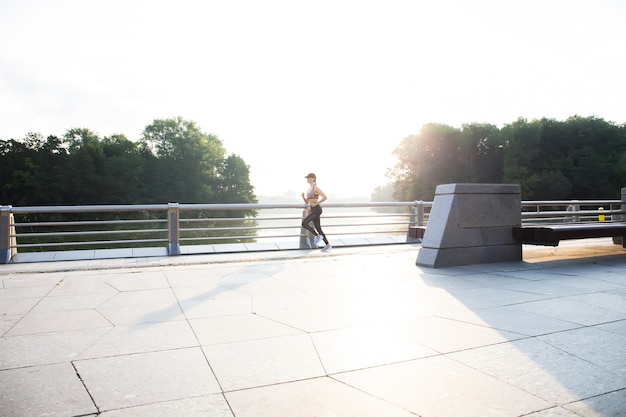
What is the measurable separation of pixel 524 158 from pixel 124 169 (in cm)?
5601

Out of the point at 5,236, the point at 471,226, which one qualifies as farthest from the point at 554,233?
the point at 5,236

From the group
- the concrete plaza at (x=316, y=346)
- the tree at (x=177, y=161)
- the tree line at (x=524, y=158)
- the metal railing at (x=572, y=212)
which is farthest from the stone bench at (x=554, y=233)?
the tree at (x=177, y=161)

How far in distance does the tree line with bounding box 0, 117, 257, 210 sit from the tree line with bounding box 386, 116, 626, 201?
101ft

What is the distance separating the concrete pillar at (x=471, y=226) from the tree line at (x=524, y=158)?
55.6m

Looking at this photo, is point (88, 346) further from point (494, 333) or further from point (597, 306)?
point (597, 306)

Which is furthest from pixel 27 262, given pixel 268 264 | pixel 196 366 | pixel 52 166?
pixel 52 166

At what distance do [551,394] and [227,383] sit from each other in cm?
180

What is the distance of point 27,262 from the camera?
8547 millimetres

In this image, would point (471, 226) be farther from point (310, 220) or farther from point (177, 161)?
point (177, 161)

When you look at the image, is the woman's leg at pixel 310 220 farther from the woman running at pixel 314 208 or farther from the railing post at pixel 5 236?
the railing post at pixel 5 236

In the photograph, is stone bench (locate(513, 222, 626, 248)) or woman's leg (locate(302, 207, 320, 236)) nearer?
stone bench (locate(513, 222, 626, 248))

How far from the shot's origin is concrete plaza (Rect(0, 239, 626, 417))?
96.0 inches

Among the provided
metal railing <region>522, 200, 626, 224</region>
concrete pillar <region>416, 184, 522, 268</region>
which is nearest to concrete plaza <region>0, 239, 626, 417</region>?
concrete pillar <region>416, 184, 522, 268</region>

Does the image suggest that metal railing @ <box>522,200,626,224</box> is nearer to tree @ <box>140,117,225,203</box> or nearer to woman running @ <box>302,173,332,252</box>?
woman running @ <box>302,173,332,252</box>
